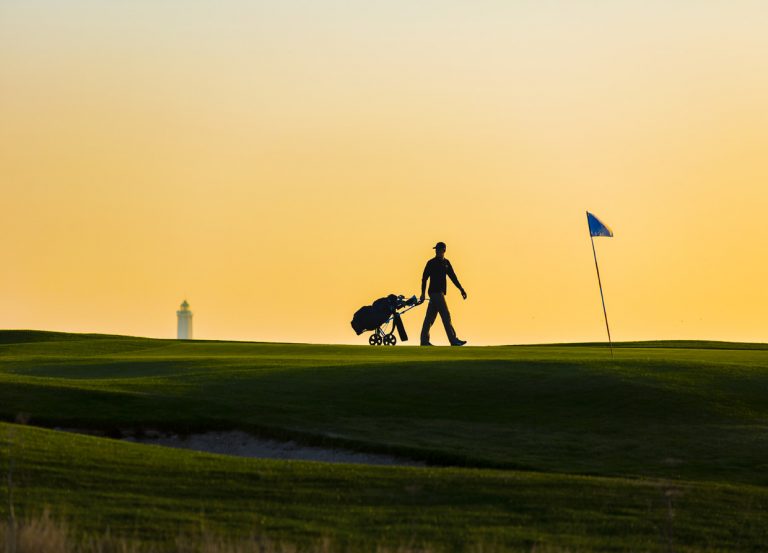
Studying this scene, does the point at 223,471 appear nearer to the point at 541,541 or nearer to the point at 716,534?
the point at 541,541

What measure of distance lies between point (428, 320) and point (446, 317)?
76cm

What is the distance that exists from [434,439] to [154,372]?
51.4 feet

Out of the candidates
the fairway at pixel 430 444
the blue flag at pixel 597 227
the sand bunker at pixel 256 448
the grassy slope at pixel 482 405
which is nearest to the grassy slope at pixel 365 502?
the fairway at pixel 430 444

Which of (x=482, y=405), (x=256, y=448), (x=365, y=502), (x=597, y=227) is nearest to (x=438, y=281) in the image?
(x=597, y=227)

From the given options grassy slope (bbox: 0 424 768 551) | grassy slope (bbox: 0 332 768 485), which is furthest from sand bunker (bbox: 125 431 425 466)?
grassy slope (bbox: 0 424 768 551)

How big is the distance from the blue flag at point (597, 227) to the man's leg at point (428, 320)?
933 centimetres

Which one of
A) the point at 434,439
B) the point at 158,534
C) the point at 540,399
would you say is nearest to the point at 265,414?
the point at 434,439

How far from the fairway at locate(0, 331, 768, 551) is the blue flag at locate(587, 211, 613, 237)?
401 cm

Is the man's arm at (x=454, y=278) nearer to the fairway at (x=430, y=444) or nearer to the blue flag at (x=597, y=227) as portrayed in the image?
the fairway at (x=430, y=444)

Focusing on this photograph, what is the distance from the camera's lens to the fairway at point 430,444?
69.1 feet

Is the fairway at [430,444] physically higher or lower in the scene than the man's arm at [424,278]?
lower

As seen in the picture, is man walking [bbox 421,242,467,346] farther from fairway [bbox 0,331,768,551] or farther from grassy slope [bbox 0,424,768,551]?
grassy slope [bbox 0,424,768,551]

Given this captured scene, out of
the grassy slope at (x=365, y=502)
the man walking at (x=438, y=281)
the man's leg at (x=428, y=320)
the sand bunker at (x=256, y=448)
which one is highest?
the man walking at (x=438, y=281)

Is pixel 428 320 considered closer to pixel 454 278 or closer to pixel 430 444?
pixel 454 278
